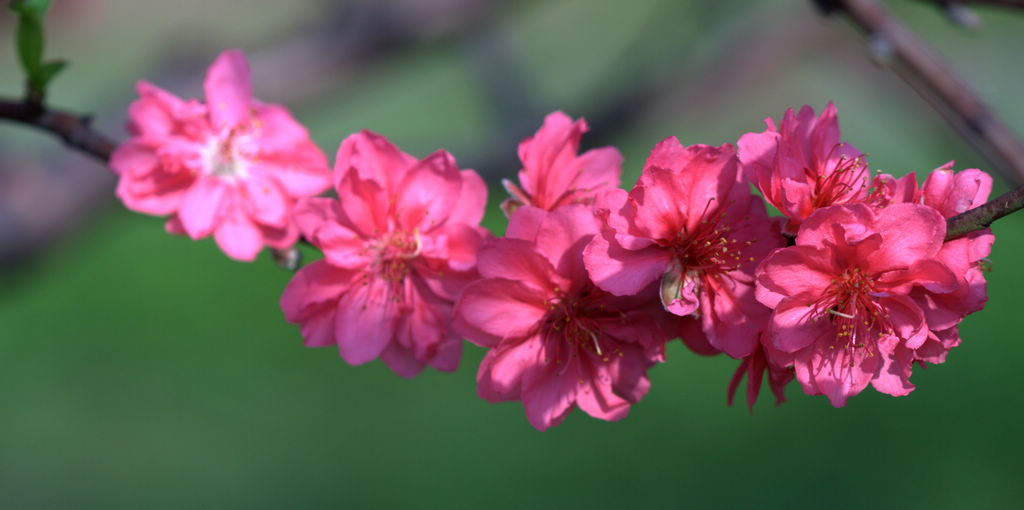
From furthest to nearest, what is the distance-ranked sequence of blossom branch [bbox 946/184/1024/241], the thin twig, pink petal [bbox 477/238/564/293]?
the thin twig
pink petal [bbox 477/238/564/293]
blossom branch [bbox 946/184/1024/241]

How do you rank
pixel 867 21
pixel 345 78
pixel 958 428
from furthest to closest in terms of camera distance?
pixel 958 428
pixel 345 78
pixel 867 21

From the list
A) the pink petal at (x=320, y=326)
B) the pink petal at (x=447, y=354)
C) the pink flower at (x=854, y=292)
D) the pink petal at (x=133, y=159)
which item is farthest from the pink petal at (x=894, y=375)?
the pink petal at (x=133, y=159)

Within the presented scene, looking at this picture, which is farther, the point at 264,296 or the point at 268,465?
the point at 264,296

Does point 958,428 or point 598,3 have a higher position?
point 598,3

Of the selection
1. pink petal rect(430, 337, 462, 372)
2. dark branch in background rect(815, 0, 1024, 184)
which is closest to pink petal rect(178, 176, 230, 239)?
pink petal rect(430, 337, 462, 372)

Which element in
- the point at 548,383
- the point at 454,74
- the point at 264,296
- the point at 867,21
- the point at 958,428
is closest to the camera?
the point at 548,383

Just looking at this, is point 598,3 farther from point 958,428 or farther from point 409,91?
point 958,428

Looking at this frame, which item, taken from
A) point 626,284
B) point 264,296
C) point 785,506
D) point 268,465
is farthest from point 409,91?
point 626,284

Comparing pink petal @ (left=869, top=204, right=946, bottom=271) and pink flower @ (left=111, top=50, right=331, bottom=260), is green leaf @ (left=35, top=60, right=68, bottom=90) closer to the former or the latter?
pink flower @ (left=111, top=50, right=331, bottom=260)
